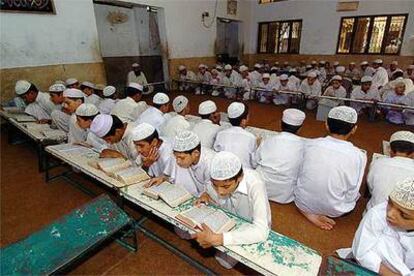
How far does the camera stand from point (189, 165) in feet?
7.34

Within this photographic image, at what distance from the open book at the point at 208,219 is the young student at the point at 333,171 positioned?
1.27 m

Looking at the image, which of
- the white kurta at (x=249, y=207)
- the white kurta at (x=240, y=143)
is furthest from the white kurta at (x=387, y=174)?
the white kurta at (x=240, y=143)

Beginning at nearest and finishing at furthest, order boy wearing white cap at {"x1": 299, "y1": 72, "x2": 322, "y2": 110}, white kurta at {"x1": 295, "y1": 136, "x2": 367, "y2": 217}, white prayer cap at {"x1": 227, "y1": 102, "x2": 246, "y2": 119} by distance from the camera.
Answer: white kurta at {"x1": 295, "y1": 136, "x2": 367, "y2": 217} → white prayer cap at {"x1": 227, "y1": 102, "x2": 246, "y2": 119} → boy wearing white cap at {"x1": 299, "y1": 72, "x2": 322, "y2": 110}

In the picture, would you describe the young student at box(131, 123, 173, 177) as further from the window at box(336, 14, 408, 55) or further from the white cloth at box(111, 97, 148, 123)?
the window at box(336, 14, 408, 55)

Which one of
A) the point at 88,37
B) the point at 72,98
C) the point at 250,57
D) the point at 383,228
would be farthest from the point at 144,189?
the point at 250,57

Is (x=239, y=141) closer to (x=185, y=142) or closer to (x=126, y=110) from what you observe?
(x=185, y=142)

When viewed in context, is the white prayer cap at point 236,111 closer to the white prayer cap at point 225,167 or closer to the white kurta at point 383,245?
the white prayer cap at point 225,167

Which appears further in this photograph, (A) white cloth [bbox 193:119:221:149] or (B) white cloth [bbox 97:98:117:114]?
(B) white cloth [bbox 97:98:117:114]

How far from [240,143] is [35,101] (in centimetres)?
413

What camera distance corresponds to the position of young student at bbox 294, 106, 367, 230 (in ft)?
8.06

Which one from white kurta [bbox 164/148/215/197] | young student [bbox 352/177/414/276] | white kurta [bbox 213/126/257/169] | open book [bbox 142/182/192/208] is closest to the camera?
young student [bbox 352/177/414/276]

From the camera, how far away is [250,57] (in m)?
13.9

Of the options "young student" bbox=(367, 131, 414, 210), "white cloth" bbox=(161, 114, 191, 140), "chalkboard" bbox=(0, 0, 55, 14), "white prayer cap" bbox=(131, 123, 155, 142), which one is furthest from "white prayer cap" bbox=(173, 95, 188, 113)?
"chalkboard" bbox=(0, 0, 55, 14)

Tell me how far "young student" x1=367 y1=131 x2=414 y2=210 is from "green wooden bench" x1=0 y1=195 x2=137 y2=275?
226cm
